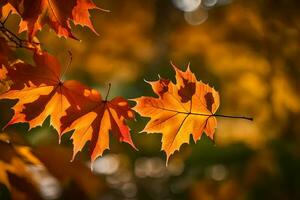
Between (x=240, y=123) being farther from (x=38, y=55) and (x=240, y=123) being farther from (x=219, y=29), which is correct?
(x=38, y=55)

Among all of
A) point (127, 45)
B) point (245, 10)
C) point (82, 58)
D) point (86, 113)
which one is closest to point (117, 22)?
point (127, 45)

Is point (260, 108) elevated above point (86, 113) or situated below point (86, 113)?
above

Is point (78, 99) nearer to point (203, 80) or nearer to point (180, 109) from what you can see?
point (180, 109)

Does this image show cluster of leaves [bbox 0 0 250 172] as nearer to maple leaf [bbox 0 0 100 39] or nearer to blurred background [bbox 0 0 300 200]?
maple leaf [bbox 0 0 100 39]

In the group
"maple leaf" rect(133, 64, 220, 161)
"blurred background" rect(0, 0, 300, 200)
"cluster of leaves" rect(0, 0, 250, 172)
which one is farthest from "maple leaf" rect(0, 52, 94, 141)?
"blurred background" rect(0, 0, 300, 200)

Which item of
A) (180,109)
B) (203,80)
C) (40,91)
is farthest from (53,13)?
(203,80)

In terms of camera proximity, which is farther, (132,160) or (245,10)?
(132,160)
